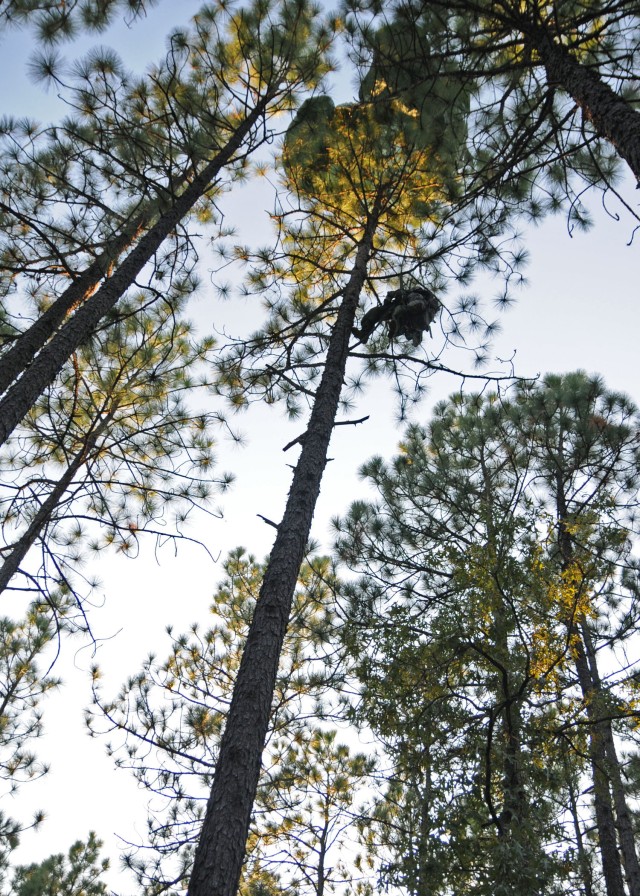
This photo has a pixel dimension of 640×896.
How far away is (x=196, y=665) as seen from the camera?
741 centimetres

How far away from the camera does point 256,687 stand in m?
2.88

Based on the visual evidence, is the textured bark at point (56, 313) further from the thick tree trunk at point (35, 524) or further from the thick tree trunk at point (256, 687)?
the thick tree trunk at point (256, 687)

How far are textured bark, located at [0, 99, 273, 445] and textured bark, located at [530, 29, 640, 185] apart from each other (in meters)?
3.00

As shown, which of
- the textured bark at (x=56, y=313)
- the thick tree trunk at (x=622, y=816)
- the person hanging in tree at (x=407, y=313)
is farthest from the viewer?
the thick tree trunk at (x=622, y=816)

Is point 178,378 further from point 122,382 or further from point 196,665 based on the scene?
point 196,665

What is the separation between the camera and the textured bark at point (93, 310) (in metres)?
3.78

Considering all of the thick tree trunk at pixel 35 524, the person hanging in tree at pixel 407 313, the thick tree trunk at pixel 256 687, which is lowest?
the thick tree trunk at pixel 256 687

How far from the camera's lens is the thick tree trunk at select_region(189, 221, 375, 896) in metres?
2.28

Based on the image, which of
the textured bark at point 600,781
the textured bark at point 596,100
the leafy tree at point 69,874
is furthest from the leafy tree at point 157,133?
the leafy tree at point 69,874

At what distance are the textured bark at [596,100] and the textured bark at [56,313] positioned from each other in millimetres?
3935

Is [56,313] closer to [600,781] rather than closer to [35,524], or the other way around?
[35,524]

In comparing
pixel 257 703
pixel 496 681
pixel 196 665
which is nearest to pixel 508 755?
pixel 496 681

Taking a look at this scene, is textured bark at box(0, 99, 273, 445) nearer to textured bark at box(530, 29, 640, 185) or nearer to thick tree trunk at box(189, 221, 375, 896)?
thick tree trunk at box(189, 221, 375, 896)

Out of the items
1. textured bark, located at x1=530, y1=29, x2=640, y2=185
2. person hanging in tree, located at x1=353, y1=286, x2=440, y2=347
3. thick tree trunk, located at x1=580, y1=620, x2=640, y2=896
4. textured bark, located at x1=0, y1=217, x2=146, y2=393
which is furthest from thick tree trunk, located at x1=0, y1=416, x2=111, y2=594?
thick tree trunk, located at x1=580, y1=620, x2=640, y2=896
